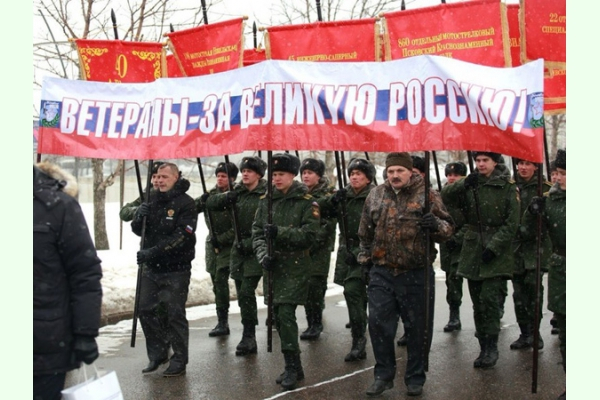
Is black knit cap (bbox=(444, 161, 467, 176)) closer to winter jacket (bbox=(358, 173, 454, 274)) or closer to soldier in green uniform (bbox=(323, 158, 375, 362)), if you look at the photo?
soldier in green uniform (bbox=(323, 158, 375, 362))

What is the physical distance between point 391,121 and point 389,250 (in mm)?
1026

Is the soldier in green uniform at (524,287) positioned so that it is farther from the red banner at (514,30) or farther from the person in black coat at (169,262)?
the person in black coat at (169,262)

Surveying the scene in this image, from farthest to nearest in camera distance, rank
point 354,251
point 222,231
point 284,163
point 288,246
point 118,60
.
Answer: point 222,231
point 118,60
point 354,251
point 284,163
point 288,246

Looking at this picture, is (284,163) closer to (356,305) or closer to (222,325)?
(356,305)

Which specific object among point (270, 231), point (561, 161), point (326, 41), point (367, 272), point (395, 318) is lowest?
point (395, 318)

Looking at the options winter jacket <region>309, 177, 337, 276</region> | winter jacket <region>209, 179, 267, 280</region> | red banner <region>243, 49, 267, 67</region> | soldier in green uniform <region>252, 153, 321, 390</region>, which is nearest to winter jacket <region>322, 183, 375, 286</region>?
winter jacket <region>309, 177, 337, 276</region>

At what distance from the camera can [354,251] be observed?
8.49m

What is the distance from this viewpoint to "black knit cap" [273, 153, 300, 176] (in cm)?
767

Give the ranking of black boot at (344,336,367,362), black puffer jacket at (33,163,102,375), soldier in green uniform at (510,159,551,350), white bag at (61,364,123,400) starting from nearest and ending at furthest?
1. white bag at (61,364,123,400)
2. black puffer jacket at (33,163,102,375)
3. black boot at (344,336,367,362)
4. soldier in green uniform at (510,159,551,350)

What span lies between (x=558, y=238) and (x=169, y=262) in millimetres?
3347

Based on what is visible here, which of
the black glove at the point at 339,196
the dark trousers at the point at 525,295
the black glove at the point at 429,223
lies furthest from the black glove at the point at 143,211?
the dark trousers at the point at 525,295

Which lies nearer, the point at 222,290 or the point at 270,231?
the point at 270,231

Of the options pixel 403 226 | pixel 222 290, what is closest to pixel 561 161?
pixel 403 226

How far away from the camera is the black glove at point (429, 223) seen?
21.6 feet
